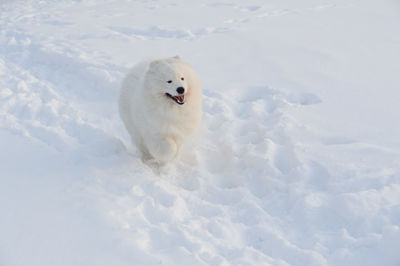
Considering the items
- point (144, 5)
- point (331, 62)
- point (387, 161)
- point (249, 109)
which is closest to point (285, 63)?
point (331, 62)

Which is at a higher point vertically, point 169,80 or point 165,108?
point 169,80

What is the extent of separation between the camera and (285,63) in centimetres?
764

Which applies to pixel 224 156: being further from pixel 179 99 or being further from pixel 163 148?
pixel 179 99

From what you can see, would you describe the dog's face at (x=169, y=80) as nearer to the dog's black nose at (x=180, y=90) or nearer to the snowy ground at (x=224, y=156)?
the dog's black nose at (x=180, y=90)

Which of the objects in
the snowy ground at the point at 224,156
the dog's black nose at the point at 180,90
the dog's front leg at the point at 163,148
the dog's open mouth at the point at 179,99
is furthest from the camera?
the dog's front leg at the point at 163,148

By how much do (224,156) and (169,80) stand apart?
1.34 m

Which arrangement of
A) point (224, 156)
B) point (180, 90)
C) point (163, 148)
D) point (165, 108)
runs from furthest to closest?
point (224, 156) < point (163, 148) < point (165, 108) < point (180, 90)

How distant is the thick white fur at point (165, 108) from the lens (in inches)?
190

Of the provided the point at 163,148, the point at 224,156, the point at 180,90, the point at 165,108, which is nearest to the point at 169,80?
the point at 180,90

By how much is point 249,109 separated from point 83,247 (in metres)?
3.60

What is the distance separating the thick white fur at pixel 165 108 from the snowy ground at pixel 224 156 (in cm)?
37

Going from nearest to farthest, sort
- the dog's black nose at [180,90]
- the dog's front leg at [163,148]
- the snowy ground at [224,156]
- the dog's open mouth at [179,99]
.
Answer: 1. the snowy ground at [224,156]
2. the dog's black nose at [180,90]
3. the dog's open mouth at [179,99]
4. the dog's front leg at [163,148]

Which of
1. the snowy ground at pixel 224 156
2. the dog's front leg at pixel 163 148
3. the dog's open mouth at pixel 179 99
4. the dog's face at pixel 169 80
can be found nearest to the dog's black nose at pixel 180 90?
the dog's face at pixel 169 80

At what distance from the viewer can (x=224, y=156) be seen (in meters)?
5.52
